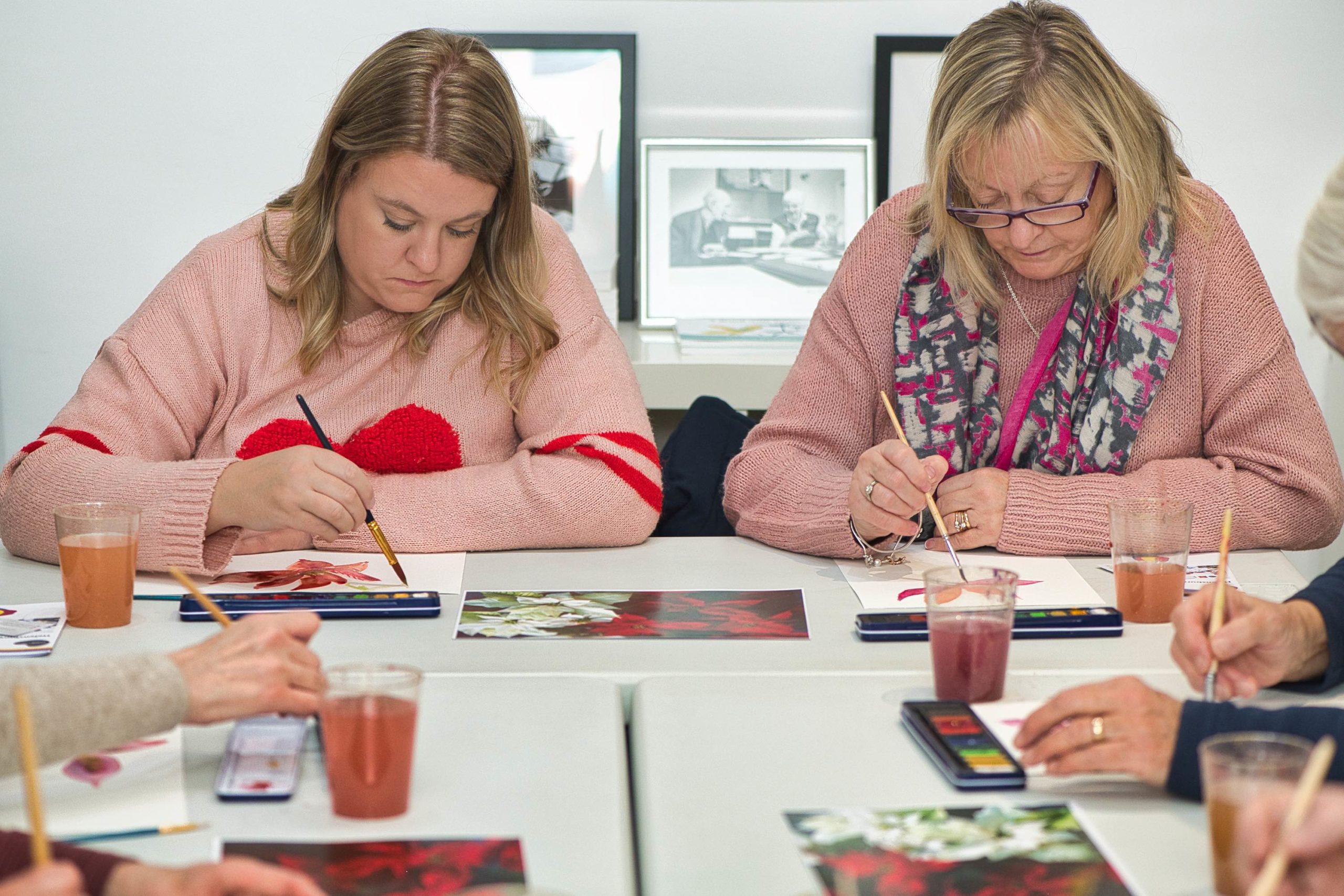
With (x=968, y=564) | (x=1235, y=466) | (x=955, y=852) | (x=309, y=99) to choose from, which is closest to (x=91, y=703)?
(x=955, y=852)

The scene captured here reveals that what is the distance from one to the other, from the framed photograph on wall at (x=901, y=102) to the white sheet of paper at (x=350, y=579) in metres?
1.87

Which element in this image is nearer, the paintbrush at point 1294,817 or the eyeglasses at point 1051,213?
the paintbrush at point 1294,817

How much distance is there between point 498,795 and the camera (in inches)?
40.1

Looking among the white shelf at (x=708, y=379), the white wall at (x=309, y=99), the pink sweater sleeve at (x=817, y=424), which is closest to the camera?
the pink sweater sleeve at (x=817, y=424)

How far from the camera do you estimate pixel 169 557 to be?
1.60 m

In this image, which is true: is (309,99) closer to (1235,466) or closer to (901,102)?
(901,102)

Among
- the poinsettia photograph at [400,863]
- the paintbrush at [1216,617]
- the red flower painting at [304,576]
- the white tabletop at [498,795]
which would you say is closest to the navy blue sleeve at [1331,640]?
the paintbrush at [1216,617]

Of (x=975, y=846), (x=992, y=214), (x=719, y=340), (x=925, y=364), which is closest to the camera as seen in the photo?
(x=975, y=846)

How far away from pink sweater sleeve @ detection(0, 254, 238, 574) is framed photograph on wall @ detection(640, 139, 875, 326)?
150 cm

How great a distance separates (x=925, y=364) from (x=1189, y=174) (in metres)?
0.48

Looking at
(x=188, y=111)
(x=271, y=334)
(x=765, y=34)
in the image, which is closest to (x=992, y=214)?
(x=271, y=334)

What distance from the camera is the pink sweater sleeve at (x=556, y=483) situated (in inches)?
69.8

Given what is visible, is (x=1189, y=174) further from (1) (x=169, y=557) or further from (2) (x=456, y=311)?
(1) (x=169, y=557)

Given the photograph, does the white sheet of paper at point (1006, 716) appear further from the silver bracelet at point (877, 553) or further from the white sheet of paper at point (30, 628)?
the white sheet of paper at point (30, 628)
